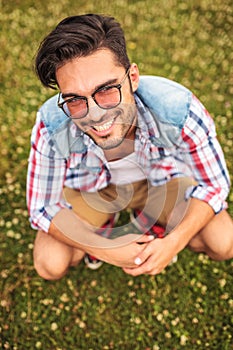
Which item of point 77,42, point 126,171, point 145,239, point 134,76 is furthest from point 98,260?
point 77,42

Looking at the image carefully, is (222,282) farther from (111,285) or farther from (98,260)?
(98,260)

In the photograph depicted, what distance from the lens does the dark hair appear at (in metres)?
3.47

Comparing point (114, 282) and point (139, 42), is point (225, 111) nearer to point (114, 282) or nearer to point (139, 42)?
point (139, 42)

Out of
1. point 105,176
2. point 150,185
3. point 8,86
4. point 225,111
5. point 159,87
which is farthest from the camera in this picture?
point 8,86

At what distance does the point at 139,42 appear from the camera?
7.39 meters

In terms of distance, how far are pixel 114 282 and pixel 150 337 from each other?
754mm

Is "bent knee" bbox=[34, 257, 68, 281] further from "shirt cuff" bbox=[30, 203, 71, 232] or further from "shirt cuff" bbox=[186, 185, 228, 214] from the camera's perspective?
"shirt cuff" bbox=[186, 185, 228, 214]

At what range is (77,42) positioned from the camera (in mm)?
3449

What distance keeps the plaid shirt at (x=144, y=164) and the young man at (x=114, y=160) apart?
1 cm

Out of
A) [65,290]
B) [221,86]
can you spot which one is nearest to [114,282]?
[65,290]

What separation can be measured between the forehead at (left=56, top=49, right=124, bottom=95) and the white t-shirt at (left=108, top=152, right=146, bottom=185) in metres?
1.00

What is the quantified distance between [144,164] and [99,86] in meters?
1.19

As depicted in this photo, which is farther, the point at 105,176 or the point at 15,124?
the point at 15,124

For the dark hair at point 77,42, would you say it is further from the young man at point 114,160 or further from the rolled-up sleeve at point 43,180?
the rolled-up sleeve at point 43,180
